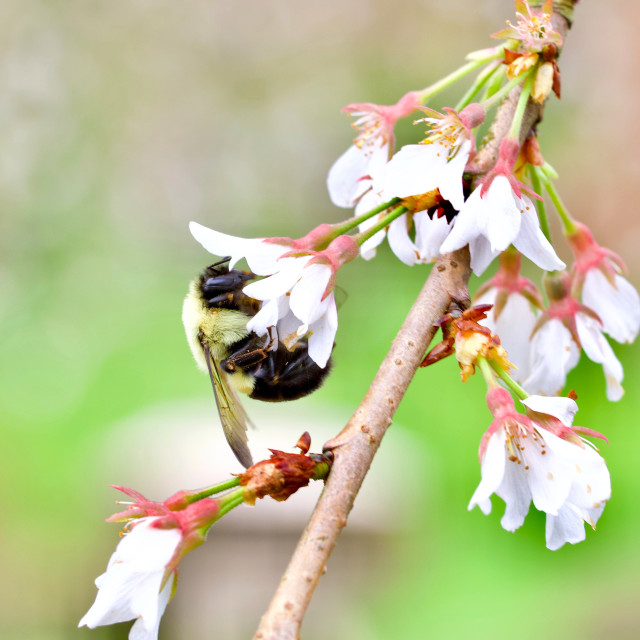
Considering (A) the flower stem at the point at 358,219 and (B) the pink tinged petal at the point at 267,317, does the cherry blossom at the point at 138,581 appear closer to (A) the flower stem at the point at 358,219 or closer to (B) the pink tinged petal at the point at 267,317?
(B) the pink tinged petal at the point at 267,317

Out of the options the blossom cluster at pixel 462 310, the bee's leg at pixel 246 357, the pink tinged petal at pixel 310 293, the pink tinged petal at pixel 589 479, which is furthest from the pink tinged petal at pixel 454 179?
the bee's leg at pixel 246 357

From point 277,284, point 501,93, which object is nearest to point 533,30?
point 501,93

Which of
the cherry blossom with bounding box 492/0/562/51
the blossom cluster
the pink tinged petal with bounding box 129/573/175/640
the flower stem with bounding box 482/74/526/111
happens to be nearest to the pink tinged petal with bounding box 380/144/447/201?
the blossom cluster

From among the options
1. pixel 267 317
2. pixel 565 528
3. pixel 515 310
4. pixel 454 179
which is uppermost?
pixel 454 179

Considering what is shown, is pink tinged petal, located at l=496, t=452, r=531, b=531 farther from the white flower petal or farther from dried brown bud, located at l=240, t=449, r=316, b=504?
the white flower petal

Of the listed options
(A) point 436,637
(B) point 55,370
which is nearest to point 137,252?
(B) point 55,370

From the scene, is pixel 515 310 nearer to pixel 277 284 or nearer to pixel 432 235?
pixel 432 235

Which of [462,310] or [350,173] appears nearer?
[462,310]
